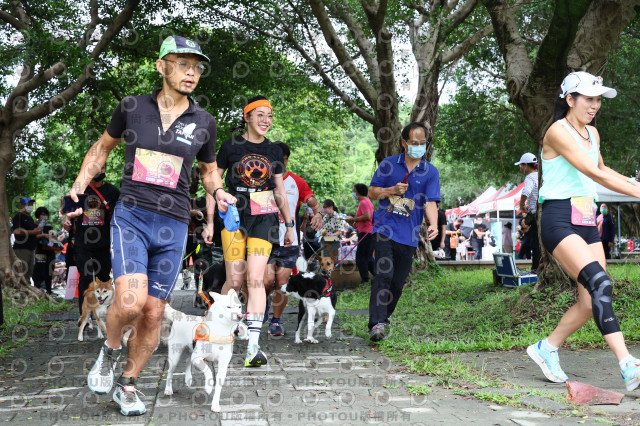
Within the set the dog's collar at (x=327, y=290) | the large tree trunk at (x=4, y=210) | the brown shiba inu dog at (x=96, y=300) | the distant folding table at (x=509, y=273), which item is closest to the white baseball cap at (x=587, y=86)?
the dog's collar at (x=327, y=290)

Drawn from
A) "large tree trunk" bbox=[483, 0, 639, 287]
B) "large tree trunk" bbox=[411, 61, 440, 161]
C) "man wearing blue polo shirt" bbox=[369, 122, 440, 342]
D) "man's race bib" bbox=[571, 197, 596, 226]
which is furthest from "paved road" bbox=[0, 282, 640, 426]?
Result: "large tree trunk" bbox=[411, 61, 440, 161]

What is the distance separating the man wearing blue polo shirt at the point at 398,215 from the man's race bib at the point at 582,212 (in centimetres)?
211

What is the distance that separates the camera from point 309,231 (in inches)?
537

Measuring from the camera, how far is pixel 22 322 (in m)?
9.70

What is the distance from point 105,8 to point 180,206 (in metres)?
11.8

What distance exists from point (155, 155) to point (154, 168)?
86mm

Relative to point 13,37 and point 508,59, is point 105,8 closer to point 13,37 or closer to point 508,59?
point 13,37

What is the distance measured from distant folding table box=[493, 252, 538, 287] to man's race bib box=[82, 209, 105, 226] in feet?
21.2

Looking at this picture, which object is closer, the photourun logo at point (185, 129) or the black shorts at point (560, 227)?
the photourun logo at point (185, 129)

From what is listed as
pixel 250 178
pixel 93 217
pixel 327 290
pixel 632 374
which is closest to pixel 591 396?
pixel 632 374

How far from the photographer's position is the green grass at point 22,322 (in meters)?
7.97

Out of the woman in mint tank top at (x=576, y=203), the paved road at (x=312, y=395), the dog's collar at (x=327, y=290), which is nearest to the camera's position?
the paved road at (x=312, y=395)

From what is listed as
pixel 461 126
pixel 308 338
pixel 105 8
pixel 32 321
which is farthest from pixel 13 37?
pixel 461 126

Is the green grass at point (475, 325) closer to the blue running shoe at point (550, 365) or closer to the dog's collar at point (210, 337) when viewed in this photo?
the blue running shoe at point (550, 365)
